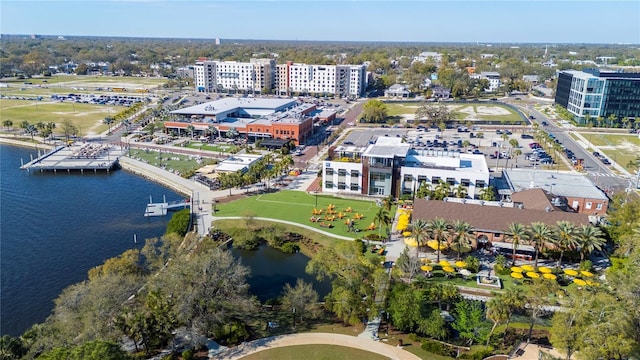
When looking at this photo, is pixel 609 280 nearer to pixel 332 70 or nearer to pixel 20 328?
pixel 20 328

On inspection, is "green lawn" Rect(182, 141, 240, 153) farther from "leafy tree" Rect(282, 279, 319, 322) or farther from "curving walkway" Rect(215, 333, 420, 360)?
"curving walkway" Rect(215, 333, 420, 360)

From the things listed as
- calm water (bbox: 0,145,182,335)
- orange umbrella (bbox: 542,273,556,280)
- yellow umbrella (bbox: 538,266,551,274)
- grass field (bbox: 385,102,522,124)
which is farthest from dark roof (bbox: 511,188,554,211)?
grass field (bbox: 385,102,522,124)

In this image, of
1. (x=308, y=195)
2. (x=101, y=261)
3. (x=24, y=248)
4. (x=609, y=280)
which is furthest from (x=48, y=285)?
(x=609, y=280)

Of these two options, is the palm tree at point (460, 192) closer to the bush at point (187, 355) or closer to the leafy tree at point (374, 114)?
the bush at point (187, 355)

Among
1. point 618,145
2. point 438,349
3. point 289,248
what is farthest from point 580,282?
point 618,145

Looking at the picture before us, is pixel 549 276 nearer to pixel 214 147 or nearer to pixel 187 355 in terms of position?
pixel 187 355

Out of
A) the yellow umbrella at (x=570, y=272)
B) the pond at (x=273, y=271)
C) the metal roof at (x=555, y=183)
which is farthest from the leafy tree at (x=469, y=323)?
the metal roof at (x=555, y=183)
